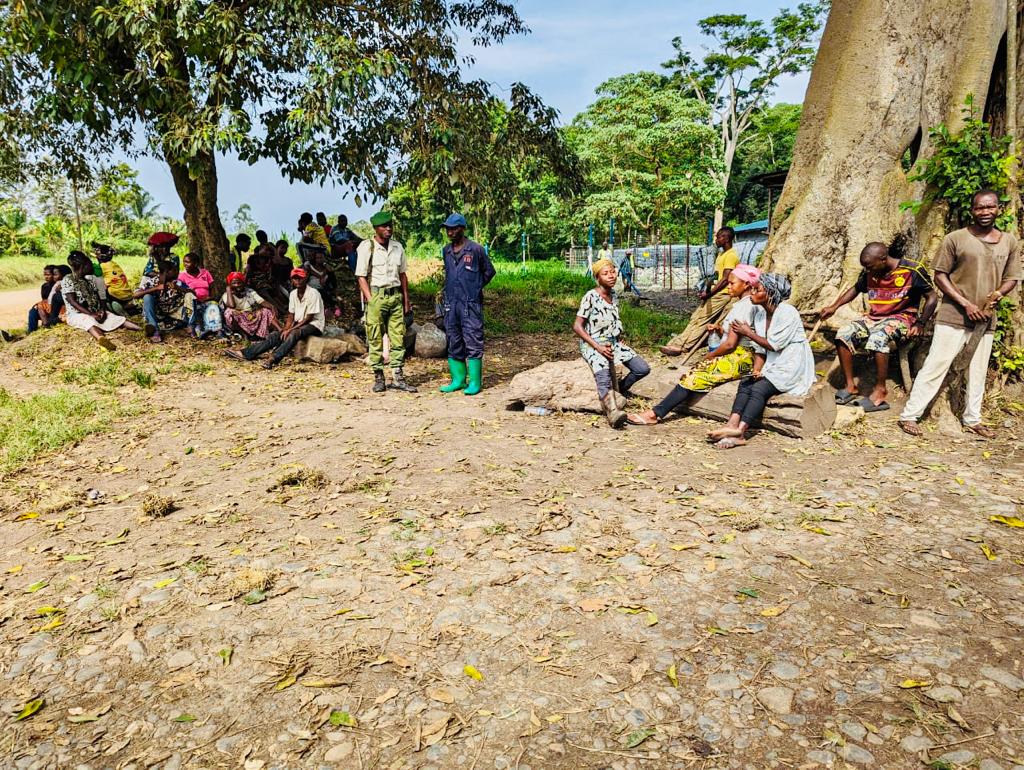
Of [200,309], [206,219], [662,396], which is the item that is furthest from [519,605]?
[206,219]

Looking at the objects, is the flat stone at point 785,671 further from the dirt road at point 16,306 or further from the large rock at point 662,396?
the dirt road at point 16,306

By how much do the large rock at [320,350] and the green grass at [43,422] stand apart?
2.71 meters

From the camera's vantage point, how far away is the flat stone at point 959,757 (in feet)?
7.29

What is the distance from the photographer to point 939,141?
654 cm

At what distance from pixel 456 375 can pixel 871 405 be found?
4316 mm

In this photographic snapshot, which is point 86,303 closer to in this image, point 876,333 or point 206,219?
point 206,219

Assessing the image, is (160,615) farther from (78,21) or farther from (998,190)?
(78,21)

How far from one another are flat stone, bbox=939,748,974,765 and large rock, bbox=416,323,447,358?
27.4ft

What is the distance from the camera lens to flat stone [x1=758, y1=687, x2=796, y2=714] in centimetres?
252

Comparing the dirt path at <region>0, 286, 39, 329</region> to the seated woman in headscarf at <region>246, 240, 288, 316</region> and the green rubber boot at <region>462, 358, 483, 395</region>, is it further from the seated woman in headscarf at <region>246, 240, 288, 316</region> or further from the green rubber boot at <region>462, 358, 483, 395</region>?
the green rubber boot at <region>462, 358, 483, 395</region>

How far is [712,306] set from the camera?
867 cm

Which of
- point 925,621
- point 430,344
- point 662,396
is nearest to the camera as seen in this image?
point 925,621

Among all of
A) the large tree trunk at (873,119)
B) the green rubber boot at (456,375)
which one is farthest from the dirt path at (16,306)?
the large tree trunk at (873,119)

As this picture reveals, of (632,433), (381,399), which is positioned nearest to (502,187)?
(381,399)
